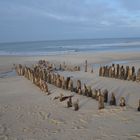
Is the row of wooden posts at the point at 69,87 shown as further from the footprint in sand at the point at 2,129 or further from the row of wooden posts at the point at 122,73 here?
the row of wooden posts at the point at 122,73

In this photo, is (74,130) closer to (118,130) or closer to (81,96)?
(118,130)

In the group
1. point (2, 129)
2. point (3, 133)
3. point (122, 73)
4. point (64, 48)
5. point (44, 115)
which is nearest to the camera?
point (3, 133)

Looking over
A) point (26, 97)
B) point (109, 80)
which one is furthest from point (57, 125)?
point (109, 80)

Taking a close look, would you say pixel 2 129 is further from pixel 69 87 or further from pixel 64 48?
pixel 64 48

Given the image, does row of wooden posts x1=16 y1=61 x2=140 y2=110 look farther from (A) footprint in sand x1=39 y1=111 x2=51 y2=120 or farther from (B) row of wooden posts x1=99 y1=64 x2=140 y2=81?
(B) row of wooden posts x1=99 y1=64 x2=140 y2=81

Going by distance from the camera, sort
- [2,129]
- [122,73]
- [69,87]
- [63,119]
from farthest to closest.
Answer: [122,73] → [69,87] → [63,119] → [2,129]

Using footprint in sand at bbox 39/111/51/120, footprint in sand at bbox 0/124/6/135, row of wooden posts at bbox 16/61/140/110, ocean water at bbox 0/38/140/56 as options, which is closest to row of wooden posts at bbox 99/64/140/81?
row of wooden posts at bbox 16/61/140/110

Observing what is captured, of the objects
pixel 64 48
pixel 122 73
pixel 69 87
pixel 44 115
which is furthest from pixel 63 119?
pixel 64 48

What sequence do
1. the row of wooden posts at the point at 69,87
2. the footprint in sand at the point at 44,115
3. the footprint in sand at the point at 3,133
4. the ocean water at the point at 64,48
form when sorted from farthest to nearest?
the ocean water at the point at 64,48 < the row of wooden posts at the point at 69,87 < the footprint in sand at the point at 44,115 < the footprint in sand at the point at 3,133

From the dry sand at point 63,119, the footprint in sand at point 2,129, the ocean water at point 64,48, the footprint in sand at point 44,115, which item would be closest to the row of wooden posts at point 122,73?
the dry sand at point 63,119

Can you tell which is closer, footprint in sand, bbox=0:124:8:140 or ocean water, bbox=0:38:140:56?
footprint in sand, bbox=0:124:8:140

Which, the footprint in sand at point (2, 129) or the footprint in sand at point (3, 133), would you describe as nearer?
the footprint in sand at point (3, 133)

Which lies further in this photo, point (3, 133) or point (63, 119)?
point (63, 119)

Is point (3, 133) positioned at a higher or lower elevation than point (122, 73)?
lower
